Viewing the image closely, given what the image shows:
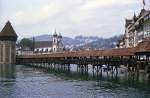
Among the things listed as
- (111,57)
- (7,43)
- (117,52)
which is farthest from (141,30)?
(7,43)

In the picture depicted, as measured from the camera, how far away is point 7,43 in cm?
15725

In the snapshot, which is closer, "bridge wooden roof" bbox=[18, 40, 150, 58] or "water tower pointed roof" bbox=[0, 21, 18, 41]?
"bridge wooden roof" bbox=[18, 40, 150, 58]

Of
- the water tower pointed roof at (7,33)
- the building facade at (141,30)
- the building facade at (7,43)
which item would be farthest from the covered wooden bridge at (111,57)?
the water tower pointed roof at (7,33)

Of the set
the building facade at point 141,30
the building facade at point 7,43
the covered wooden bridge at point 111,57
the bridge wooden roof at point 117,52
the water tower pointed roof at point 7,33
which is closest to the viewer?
the bridge wooden roof at point 117,52

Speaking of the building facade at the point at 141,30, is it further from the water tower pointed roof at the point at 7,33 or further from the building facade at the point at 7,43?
the water tower pointed roof at the point at 7,33

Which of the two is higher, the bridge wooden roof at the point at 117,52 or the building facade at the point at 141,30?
the building facade at the point at 141,30

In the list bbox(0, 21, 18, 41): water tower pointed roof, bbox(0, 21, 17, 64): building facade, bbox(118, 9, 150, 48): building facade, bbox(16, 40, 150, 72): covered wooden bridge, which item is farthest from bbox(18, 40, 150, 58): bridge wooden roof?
bbox(0, 21, 18, 41): water tower pointed roof

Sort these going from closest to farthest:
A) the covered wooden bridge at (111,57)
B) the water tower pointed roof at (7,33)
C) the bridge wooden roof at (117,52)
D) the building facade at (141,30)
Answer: the bridge wooden roof at (117,52) → the covered wooden bridge at (111,57) → the building facade at (141,30) → the water tower pointed roof at (7,33)

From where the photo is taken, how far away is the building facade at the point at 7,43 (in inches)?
6112

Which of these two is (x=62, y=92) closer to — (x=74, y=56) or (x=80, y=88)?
(x=80, y=88)

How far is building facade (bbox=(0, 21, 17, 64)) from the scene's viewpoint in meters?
155

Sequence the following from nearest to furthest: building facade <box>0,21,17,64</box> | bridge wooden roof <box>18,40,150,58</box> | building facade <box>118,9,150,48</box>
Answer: bridge wooden roof <box>18,40,150,58</box> < building facade <box>118,9,150,48</box> < building facade <box>0,21,17,64</box>

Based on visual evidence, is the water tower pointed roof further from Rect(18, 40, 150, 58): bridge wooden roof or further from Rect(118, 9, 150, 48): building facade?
Rect(18, 40, 150, 58): bridge wooden roof

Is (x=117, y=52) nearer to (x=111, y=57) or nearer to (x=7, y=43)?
(x=111, y=57)
